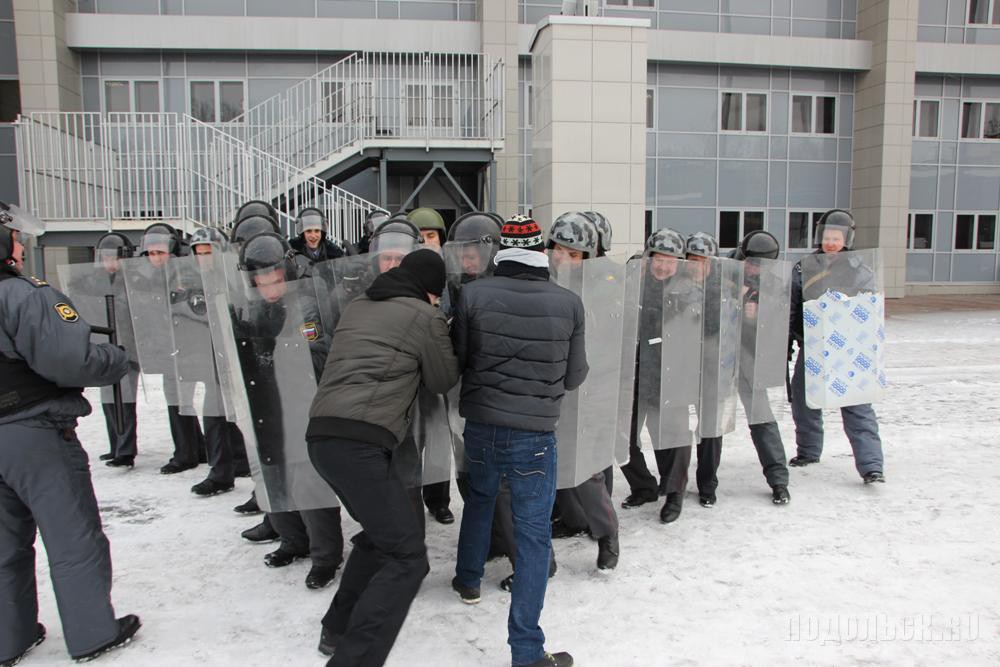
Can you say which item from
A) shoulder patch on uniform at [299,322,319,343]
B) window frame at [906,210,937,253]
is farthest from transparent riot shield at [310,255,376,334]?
window frame at [906,210,937,253]

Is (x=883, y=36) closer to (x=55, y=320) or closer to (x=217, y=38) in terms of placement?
(x=217, y=38)

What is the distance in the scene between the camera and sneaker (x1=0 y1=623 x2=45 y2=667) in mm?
3091

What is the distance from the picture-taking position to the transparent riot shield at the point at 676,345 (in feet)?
14.4

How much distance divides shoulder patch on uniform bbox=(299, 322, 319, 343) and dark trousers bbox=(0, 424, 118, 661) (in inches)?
43.3

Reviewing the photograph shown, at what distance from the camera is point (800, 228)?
20.7 m

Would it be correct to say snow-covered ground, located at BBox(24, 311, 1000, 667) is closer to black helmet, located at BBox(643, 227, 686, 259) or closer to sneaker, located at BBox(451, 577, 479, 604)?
sneaker, located at BBox(451, 577, 479, 604)

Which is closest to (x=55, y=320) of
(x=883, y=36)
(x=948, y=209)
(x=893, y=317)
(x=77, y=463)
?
(x=77, y=463)

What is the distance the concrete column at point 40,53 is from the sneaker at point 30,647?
16.0 m

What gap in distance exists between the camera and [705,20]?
63.5 ft

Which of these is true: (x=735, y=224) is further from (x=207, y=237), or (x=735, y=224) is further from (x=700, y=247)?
(x=207, y=237)

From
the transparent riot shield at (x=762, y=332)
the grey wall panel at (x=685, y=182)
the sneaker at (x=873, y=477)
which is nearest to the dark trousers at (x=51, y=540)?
the transparent riot shield at (x=762, y=332)

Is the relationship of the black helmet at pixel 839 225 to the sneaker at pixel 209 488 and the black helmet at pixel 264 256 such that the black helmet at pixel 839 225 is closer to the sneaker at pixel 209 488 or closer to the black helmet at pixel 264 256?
the black helmet at pixel 264 256

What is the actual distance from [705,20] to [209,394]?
18418 millimetres

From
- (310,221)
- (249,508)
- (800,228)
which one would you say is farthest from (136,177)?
(800,228)
